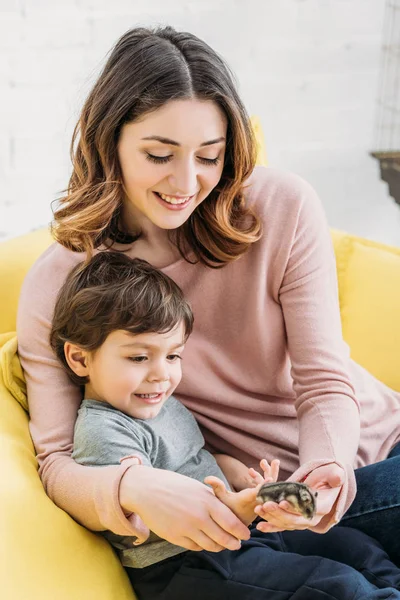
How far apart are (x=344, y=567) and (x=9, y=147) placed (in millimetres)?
1359

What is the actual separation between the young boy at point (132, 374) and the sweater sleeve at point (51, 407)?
1.0 inches

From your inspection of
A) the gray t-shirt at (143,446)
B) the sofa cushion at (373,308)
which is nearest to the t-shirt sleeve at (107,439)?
the gray t-shirt at (143,446)

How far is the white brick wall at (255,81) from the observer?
2.12 meters

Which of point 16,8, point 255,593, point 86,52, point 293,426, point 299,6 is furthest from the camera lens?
point 299,6

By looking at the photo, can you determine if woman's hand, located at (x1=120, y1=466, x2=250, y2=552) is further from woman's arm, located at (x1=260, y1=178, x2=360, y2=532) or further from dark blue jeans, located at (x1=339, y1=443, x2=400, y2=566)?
dark blue jeans, located at (x1=339, y1=443, x2=400, y2=566)

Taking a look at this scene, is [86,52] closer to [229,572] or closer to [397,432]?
[397,432]

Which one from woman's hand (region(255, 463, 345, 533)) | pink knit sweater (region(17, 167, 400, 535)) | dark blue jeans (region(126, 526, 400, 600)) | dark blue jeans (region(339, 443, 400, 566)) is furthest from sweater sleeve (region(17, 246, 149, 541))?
dark blue jeans (region(339, 443, 400, 566))

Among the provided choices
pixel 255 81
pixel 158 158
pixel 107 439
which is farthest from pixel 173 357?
pixel 255 81

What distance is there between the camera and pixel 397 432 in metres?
1.51

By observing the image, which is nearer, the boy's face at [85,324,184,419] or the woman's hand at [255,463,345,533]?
the woman's hand at [255,463,345,533]

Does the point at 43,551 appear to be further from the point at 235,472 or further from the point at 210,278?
the point at 210,278

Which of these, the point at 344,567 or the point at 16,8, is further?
the point at 16,8

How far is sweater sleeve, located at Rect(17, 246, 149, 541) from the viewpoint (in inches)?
46.7

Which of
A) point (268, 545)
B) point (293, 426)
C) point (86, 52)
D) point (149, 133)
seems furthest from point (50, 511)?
point (86, 52)
